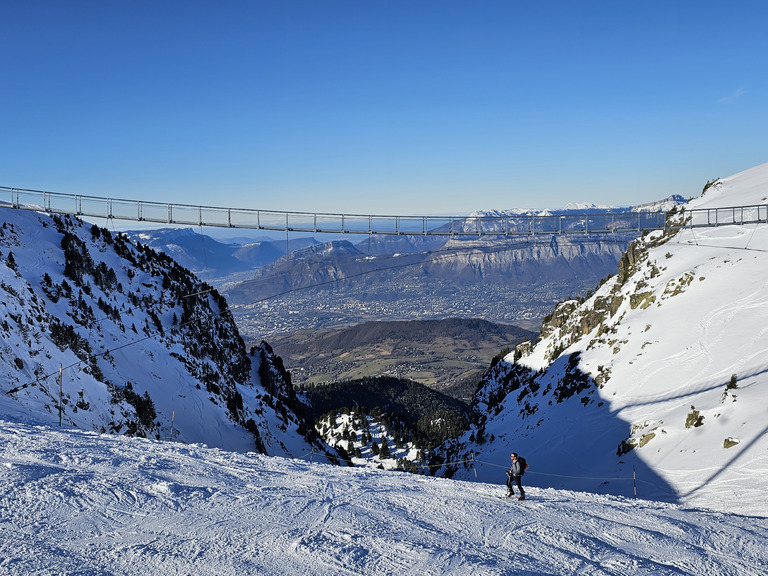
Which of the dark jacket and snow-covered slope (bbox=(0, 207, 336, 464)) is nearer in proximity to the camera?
the dark jacket

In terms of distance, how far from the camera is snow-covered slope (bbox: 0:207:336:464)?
33.1 m

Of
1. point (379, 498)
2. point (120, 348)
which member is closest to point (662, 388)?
point (379, 498)

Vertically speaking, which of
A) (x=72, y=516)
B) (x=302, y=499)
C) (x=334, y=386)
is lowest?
(x=334, y=386)

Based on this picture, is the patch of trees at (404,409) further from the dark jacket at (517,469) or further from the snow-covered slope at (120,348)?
the dark jacket at (517,469)

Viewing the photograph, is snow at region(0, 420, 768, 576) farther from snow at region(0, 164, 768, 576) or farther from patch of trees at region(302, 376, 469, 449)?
patch of trees at region(302, 376, 469, 449)

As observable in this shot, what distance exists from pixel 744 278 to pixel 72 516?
55637mm

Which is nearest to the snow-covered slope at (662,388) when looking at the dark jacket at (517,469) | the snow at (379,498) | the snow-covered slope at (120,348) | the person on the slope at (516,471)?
the snow at (379,498)

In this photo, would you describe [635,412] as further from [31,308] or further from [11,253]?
[11,253]

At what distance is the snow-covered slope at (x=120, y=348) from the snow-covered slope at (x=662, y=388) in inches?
982

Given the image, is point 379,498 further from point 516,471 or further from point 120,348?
point 120,348

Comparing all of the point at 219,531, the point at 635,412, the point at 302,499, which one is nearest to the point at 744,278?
the point at 635,412

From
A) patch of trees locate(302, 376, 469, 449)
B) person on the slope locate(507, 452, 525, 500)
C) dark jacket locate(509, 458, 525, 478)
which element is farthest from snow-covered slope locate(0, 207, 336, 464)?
patch of trees locate(302, 376, 469, 449)

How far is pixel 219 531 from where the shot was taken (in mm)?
12977

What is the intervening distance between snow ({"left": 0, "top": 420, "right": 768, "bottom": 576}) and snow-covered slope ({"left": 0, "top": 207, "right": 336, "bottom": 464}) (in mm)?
10670
